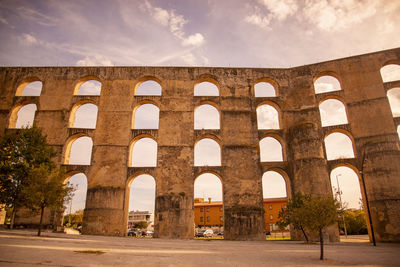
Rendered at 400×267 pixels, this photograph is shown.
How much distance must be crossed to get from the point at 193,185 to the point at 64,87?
15143 mm

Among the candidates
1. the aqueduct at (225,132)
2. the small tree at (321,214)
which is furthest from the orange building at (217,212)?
the small tree at (321,214)

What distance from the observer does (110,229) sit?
20547mm

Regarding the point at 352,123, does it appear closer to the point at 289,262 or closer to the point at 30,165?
the point at 289,262

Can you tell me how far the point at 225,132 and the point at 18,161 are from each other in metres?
15.6

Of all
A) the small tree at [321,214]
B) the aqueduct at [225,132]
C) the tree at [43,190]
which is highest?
the aqueduct at [225,132]

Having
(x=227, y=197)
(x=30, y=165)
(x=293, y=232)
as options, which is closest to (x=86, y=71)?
(x=30, y=165)

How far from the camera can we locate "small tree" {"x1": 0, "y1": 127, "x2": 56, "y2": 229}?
17.8 m

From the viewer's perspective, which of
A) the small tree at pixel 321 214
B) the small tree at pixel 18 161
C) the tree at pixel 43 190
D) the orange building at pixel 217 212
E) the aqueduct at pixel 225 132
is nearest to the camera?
the small tree at pixel 321 214

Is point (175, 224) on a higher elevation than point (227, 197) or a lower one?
lower

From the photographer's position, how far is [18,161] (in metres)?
18.4

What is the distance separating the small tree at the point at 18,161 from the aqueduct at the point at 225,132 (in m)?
3.20

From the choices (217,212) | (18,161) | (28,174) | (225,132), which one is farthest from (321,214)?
(217,212)

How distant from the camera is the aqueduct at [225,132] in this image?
67.6 ft

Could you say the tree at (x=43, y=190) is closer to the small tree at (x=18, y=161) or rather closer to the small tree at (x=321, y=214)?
the small tree at (x=18, y=161)
